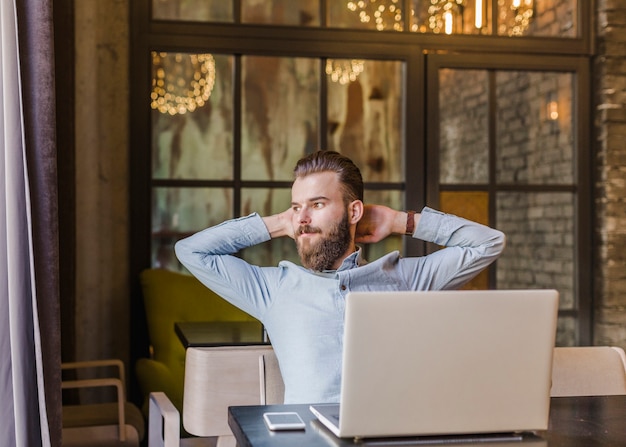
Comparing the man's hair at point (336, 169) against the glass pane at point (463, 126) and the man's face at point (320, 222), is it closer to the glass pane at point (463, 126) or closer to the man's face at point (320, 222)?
the man's face at point (320, 222)

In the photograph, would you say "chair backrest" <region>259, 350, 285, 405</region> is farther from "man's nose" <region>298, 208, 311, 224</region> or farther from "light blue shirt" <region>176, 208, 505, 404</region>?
"man's nose" <region>298, 208, 311, 224</region>

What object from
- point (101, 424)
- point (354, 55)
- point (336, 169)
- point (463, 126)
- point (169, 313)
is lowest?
point (101, 424)

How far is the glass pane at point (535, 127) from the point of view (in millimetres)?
5391

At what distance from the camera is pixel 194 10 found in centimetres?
505

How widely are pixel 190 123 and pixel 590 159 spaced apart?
2359 mm

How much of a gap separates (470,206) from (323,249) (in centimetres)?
283

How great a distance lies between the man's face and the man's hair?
0.6 inches

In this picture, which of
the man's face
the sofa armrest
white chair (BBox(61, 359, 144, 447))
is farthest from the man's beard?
white chair (BBox(61, 359, 144, 447))

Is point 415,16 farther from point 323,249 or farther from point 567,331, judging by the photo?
point 323,249

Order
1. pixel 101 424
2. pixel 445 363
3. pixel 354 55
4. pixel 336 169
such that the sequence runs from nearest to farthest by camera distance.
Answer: pixel 445 363 → pixel 336 169 → pixel 101 424 → pixel 354 55

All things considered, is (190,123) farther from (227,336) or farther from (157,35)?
(227,336)

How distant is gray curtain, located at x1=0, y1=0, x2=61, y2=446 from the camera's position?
2.43 meters

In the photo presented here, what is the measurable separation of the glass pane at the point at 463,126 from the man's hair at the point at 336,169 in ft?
8.68

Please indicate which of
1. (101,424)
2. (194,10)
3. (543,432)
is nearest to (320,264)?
(543,432)
